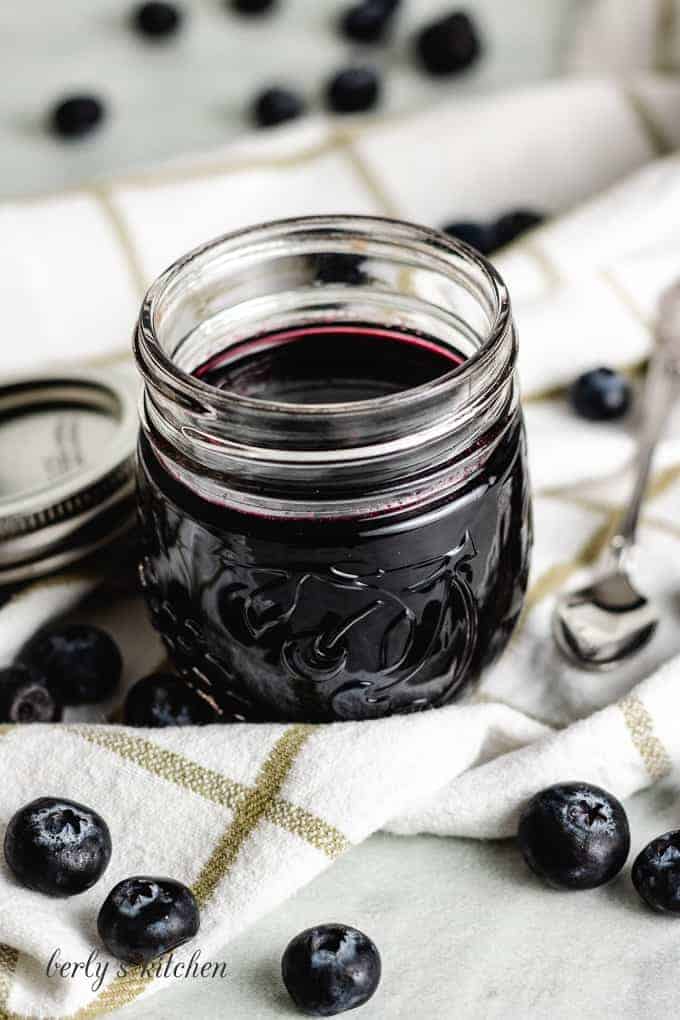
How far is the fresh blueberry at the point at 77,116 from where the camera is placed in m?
1.86

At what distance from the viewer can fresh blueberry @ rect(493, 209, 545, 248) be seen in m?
1.62

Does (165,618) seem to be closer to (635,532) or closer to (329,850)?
(329,850)

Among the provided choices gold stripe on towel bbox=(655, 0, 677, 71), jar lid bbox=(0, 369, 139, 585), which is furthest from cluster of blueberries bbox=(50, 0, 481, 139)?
jar lid bbox=(0, 369, 139, 585)

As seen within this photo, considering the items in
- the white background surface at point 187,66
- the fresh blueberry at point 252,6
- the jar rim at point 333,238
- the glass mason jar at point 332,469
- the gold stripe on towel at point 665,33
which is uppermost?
the jar rim at point 333,238

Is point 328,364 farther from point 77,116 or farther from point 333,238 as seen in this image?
point 77,116

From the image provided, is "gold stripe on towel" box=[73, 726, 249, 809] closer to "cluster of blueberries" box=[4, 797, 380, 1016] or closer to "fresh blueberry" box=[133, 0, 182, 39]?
"cluster of blueberries" box=[4, 797, 380, 1016]

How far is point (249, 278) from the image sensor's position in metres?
1.00

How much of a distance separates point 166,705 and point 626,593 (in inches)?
15.5

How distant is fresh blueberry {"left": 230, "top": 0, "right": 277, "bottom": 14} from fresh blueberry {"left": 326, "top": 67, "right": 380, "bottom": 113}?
0.75 ft

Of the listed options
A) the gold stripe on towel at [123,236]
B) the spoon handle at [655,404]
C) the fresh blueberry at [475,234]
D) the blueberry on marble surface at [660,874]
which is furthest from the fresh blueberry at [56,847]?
the fresh blueberry at [475,234]

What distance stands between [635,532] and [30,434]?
0.54m

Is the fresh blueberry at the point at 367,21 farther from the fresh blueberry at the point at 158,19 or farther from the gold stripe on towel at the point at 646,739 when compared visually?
the gold stripe on towel at the point at 646,739

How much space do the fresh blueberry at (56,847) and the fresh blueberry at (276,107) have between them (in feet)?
4.08

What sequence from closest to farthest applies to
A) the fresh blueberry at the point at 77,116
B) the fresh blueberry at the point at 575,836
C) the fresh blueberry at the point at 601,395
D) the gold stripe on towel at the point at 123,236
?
the fresh blueberry at the point at 575,836 < the fresh blueberry at the point at 601,395 < the gold stripe on towel at the point at 123,236 < the fresh blueberry at the point at 77,116
